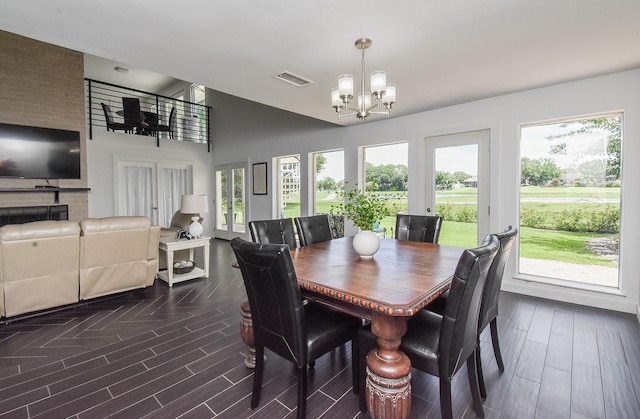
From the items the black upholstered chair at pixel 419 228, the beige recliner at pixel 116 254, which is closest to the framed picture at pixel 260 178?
the beige recliner at pixel 116 254

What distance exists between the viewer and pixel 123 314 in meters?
3.02

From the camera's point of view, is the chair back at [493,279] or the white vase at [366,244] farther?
the white vase at [366,244]

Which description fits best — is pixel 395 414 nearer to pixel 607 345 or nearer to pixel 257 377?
pixel 257 377

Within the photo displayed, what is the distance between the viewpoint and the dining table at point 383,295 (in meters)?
1.33

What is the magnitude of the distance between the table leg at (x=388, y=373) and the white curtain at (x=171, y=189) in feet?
22.8

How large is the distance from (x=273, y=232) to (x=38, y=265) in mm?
2227

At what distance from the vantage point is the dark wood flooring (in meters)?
1.70

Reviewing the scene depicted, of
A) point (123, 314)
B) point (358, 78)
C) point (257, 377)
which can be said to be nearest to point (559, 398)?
point (257, 377)

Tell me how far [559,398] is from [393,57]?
8.80 ft

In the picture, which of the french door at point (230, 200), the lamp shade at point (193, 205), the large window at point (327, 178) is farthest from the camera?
the french door at point (230, 200)

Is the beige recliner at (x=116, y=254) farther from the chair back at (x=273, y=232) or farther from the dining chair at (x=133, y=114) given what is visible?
the dining chair at (x=133, y=114)

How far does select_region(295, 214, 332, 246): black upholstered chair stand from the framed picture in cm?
369

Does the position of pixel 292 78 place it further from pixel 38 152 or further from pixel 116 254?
pixel 38 152

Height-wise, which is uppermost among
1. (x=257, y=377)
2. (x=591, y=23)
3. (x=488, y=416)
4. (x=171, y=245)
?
(x=591, y=23)
